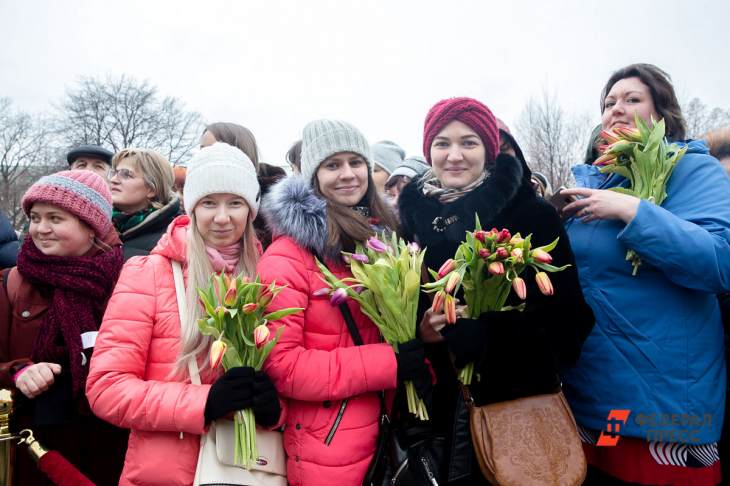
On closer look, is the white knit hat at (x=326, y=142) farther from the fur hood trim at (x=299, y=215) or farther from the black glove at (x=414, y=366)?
the black glove at (x=414, y=366)

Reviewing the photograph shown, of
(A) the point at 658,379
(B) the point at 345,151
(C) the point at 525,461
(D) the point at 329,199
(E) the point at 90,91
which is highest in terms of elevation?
(E) the point at 90,91

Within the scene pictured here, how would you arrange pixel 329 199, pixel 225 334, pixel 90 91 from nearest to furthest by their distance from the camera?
pixel 225 334
pixel 329 199
pixel 90 91

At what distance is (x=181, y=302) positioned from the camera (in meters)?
2.13

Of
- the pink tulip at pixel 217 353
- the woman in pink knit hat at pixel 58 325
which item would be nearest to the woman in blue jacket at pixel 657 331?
the pink tulip at pixel 217 353

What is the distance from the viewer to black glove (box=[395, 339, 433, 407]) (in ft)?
6.70

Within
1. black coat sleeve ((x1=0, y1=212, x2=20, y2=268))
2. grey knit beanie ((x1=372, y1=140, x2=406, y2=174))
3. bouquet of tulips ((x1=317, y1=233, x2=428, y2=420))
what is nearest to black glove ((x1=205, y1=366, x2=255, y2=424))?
bouquet of tulips ((x1=317, y1=233, x2=428, y2=420))

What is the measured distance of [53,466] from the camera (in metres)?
1.96

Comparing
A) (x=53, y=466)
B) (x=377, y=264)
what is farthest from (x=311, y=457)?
(x=53, y=466)

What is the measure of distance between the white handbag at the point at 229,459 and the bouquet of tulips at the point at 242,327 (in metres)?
0.06

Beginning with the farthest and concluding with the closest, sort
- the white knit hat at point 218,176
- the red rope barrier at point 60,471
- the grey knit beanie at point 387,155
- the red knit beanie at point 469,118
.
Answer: the grey knit beanie at point 387,155
the red knit beanie at point 469,118
the white knit hat at point 218,176
the red rope barrier at point 60,471

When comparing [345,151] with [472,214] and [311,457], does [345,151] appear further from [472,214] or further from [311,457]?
[311,457]

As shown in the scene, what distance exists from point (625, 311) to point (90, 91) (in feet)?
99.6

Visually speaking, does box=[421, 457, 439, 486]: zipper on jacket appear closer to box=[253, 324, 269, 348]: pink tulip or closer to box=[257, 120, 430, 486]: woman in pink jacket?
box=[257, 120, 430, 486]: woman in pink jacket

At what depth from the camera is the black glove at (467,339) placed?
2020mm
